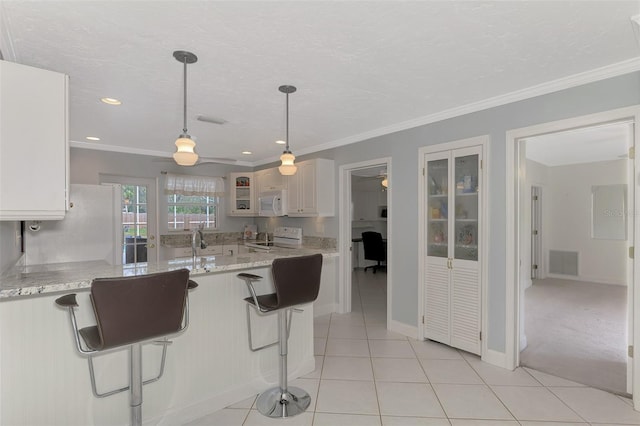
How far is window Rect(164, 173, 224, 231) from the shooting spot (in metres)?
5.52

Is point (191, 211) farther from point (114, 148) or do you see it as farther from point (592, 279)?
point (592, 279)

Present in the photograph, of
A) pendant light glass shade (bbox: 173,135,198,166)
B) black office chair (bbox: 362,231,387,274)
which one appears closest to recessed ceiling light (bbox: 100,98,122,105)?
pendant light glass shade (bbox: 173,135,198,166)

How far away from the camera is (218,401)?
7.64 ft

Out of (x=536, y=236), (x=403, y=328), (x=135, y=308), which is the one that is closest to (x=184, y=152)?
(x=135, y=308)

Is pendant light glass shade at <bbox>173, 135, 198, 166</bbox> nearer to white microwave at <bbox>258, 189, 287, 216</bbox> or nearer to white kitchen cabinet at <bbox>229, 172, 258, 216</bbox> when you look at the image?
white microwave at <bbox>258, 189, 287, 216</bbox>

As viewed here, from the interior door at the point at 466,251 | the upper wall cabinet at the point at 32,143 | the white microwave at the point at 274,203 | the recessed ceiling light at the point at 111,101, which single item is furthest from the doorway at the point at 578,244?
the recessed ceiling light at the point at 111,101

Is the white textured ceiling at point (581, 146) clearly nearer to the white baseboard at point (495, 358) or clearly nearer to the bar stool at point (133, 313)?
the white baseboard at point (495, 358)

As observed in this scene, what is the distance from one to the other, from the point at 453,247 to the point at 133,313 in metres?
2.90

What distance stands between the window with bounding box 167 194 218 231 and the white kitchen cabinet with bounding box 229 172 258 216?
413 millimetres

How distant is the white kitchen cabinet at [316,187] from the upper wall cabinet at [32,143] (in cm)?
304

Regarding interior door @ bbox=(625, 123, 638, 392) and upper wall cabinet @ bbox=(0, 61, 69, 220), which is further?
interior door @ bbox=(625, 123, 638, 392)

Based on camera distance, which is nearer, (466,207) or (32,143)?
(32,143)

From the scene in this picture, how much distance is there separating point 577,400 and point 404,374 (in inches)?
49.8

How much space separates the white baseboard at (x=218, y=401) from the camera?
212cm
